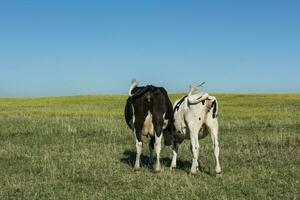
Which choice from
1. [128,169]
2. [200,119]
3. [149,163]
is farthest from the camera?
[149,163]

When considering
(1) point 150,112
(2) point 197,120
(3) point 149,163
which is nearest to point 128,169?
(3) point 149,163

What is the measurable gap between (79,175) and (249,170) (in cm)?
445

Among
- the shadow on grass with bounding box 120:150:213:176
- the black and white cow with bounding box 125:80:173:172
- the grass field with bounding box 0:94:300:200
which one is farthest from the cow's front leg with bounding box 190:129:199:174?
the black and white cow with bounding box 125:80:173:172

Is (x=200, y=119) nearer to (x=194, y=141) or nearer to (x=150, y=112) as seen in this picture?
(x=194, y=141)

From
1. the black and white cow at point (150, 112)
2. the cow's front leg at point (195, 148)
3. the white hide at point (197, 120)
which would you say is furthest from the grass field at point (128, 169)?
the black and white cow at point (150, 112)

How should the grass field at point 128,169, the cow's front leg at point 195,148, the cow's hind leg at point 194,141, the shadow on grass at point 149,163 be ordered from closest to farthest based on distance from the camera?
1. the grass field at point 128,169
2. the cow's front leg at point 195,148
3. the cow's hind leg at point 194,141
4. the shadow on grass at point 149,163

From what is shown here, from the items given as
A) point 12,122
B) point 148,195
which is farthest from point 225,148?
point 12,122

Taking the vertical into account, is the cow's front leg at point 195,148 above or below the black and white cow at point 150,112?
below

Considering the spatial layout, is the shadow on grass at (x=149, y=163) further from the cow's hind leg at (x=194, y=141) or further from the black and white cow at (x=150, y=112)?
the black and white cow at (x=150, y=112)

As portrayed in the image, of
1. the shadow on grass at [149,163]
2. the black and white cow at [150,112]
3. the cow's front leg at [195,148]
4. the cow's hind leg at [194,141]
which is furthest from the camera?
the shadow on grass at [149,163]

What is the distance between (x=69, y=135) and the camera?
23266 mm

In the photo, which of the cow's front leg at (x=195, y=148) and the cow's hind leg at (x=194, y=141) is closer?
the cow's front leg at (x=195, y=148)

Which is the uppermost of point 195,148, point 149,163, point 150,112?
point 150,112

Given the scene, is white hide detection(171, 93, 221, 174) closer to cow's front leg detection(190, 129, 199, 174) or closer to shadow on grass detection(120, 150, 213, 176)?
cow's front leg detection(190, 129, 199, 174)
